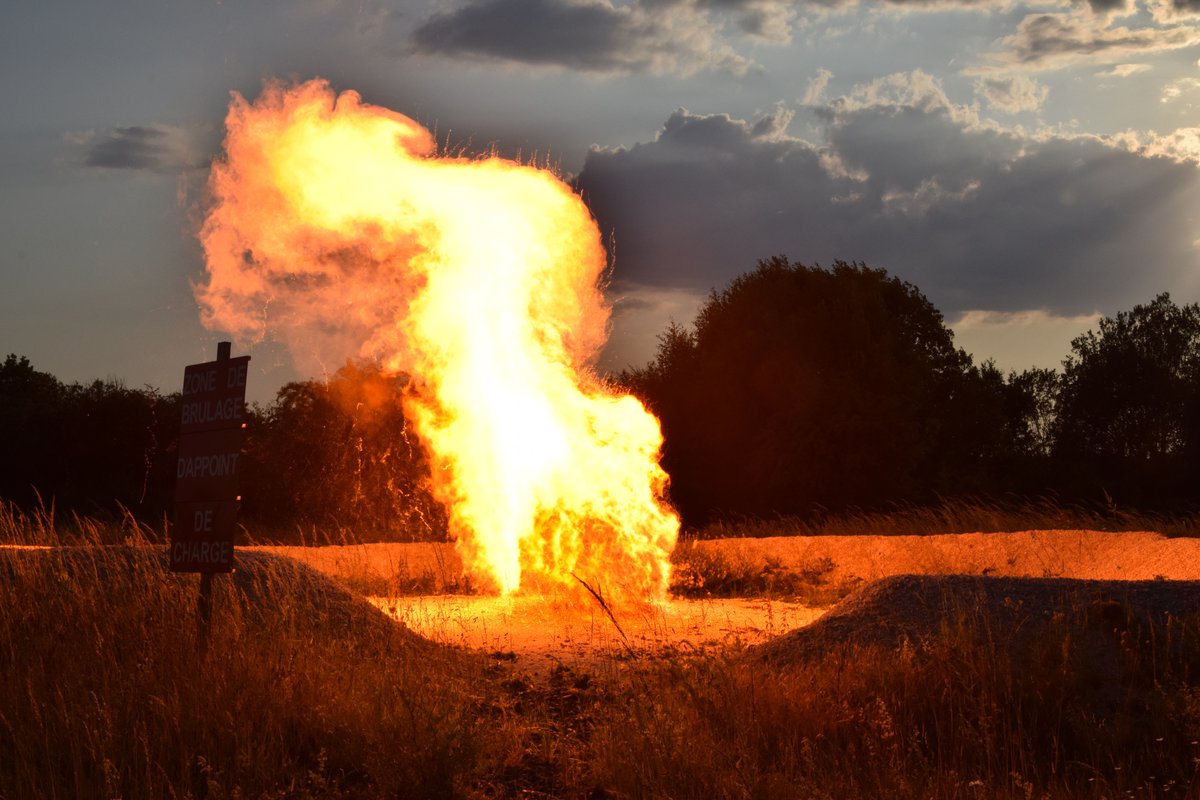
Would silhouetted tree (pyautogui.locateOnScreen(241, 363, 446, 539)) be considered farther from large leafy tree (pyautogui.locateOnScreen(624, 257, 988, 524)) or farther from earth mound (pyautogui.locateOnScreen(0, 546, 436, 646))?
earth mound (pyautogui.locateOnScreen(0, 546, 436, 646))

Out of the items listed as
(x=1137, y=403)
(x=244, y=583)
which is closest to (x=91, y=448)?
(x=244, y=583)

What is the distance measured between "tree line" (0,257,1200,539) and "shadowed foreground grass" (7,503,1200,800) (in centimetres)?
1974

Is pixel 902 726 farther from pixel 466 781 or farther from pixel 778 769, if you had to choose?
pixel 466 781

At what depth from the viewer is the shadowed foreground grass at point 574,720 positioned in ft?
22.1

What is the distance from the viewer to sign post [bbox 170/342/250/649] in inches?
368

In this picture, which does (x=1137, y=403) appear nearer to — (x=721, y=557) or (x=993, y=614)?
(x=721, y=557)

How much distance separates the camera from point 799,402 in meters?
34.4

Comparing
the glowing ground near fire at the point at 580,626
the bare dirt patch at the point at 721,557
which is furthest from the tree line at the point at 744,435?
the glowing ground near fire at the point at 580,626

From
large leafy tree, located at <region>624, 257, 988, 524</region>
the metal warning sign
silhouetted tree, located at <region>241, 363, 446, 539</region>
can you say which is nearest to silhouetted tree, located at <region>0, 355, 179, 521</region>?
silhouetted tree, located at <region>241, 363, 446, 539</region>

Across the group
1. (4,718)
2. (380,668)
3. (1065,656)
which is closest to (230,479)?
(380,668)

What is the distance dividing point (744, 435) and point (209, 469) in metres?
27.3

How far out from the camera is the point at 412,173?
51.4 ft

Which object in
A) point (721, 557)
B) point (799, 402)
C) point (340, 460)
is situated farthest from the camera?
point (799, 402)

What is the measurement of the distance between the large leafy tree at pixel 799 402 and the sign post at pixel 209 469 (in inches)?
958
